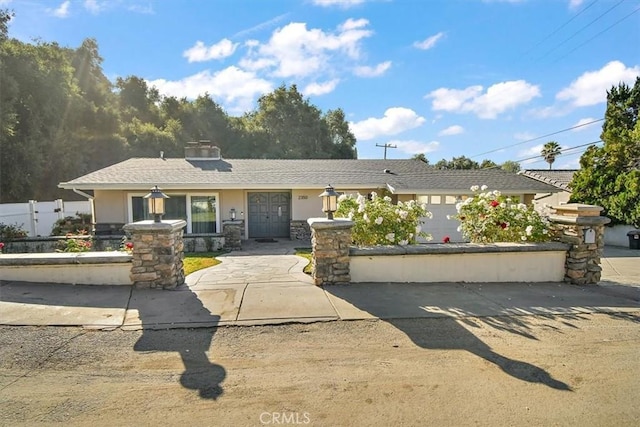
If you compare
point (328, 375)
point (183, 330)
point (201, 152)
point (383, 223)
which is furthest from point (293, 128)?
point (328, 375)

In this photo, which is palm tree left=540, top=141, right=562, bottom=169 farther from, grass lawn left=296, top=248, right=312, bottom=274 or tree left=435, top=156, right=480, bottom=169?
grass lawn left=296, top=248, right=312, bottom=274

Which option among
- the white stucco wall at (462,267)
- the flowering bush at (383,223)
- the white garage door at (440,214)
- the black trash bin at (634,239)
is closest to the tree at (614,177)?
the black trash bin at (634,239)

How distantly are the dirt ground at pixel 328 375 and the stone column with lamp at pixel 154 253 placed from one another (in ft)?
5.36

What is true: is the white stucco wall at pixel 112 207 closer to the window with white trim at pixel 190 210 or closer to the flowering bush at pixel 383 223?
the window with white trim at pixel 190 210

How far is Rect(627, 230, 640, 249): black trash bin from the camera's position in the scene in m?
13.0

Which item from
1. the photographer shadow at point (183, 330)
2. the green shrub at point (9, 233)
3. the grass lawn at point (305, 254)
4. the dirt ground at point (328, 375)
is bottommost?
the dirt ground at point (328, 375)

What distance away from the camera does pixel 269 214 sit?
13992 millimetres

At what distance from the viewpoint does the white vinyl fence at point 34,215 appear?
12.6m

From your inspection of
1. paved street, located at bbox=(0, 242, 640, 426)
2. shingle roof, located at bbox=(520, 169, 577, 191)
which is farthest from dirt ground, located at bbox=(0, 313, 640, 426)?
shingle roof, located at bbox=(520, 169, 577, 191)

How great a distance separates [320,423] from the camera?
102 inches

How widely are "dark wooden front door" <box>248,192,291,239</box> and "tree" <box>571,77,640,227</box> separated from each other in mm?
12839

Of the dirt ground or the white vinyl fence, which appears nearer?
the dirt ground

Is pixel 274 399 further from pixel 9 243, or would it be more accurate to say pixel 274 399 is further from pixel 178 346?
pixel 9 243

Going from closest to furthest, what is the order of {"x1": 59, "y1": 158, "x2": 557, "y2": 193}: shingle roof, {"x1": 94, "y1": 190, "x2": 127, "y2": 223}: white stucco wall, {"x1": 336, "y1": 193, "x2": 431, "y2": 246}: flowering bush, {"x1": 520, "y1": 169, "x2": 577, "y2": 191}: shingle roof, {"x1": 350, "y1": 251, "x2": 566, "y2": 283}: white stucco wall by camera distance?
{"x1": 350, "y1": 251, "x2": 566, "y2": 283}: white stucco wall
{"x1": 336, "y1": 193, "x2": 431, "y2": 246}: flowering bush
{"x1": 59, "y1": 158, "x2": 557, "y2": 193}: shingle roof
{"x1": 94, "y1": 190, "x2": 127, "y2": 223}: white stucco wall
{"x1": 520, "y1": 169, "x2": 577, "y2": 191}: shingle roof
